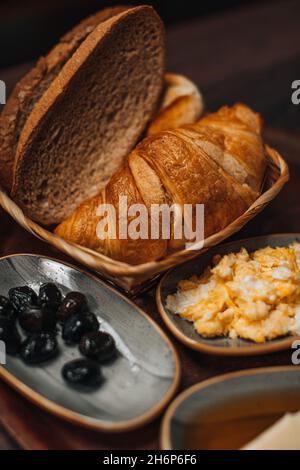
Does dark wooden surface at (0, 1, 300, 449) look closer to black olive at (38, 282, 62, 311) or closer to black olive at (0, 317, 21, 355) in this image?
black olive at (0, 317, 21, 355)

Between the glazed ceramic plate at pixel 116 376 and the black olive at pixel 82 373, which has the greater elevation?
the black olive at pixel 82 373

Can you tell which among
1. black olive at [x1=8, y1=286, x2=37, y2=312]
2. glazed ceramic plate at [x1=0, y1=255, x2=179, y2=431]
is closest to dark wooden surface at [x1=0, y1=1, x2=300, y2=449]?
glazed ceramic plate at [x1=0, y1=255, x2=179, y2=431]

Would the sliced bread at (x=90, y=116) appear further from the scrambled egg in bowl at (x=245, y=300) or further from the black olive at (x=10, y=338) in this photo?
the scrambled egg in bowl at (x=245, y=300)

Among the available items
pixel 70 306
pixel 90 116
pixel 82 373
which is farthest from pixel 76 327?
pixel 90 116

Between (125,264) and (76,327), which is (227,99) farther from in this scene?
(76,327)

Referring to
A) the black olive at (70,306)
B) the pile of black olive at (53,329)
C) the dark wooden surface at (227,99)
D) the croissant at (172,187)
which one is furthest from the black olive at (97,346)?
the croissant at (172,187)
